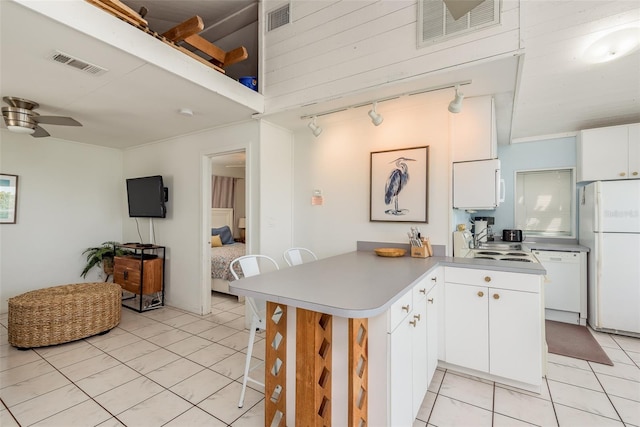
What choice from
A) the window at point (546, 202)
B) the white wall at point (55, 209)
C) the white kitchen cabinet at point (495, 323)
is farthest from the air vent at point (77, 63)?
the window at point (546, 202)

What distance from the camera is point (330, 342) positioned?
4.74 feet

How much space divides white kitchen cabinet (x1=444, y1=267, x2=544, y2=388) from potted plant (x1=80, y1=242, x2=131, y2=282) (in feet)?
14.9

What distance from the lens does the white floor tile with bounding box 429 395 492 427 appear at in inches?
70.9

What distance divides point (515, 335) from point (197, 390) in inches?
93.7

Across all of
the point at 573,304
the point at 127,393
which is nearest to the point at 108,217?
the point at 127,393

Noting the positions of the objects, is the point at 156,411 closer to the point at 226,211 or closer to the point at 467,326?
the point at 467,326

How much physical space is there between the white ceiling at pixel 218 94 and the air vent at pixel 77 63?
0.19 ft

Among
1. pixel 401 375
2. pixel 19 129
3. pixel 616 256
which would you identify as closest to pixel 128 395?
pixel 401 375

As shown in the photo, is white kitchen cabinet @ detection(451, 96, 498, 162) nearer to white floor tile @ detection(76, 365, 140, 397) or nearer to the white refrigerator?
the white refrigerator

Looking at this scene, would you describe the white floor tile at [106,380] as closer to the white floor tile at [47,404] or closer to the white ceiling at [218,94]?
the white floor tile at [47,404]

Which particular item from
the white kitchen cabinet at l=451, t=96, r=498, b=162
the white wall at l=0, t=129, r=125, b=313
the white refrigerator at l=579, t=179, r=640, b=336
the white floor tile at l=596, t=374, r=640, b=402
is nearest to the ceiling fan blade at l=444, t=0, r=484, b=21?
the white kitchen cabinet at l=451, t=96, r=498, b=162

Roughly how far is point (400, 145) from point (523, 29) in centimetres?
129

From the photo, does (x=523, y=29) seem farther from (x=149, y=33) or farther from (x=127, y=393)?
(x=127, y=393)

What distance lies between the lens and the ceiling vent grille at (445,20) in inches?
76.5
